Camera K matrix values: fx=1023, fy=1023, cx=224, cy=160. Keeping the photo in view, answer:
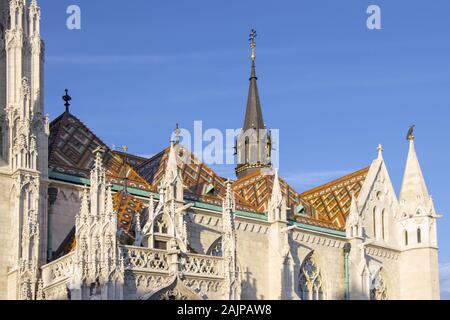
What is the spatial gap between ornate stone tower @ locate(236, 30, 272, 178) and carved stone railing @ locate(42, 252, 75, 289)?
70.6 feet

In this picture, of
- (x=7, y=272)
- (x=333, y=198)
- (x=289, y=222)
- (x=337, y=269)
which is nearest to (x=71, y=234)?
(x=7, y=272)

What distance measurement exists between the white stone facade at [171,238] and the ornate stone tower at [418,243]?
0.16 feet

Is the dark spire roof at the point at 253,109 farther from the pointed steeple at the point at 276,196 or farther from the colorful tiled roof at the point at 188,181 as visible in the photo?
the pointed steeple at the point at 276,196

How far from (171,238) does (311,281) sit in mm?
11310

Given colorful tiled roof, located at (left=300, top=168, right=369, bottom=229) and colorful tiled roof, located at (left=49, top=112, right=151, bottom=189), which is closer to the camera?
colorful tiled roof, located at (left=49, top=112, right=151, bottom=189)

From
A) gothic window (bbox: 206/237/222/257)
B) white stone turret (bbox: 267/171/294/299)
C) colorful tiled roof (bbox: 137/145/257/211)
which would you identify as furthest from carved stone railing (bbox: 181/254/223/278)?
white stone turret (bbox: 267/171/294/299)

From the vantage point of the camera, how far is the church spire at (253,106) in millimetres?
53406

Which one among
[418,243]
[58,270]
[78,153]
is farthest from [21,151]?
[418,243]

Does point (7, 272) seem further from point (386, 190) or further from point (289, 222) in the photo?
point (386, 190)

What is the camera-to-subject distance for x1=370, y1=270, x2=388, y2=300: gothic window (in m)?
41.3

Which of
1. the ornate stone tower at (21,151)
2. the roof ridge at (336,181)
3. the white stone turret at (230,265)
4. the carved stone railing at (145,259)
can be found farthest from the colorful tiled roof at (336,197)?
the ornate stone tower at (21,151)

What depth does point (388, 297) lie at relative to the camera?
42.3 meters

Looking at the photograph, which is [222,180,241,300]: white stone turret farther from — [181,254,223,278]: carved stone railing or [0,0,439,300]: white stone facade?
[181,254,223,278]: carved stone railing

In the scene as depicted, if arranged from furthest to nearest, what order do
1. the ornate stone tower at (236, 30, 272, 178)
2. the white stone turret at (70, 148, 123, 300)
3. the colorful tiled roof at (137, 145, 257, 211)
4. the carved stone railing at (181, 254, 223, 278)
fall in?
the ornate stone tower at (236, 30, 272, 178) → the colorful tiled roof at (137, 145, 257, 211) → the carved stone railing at (181, 254, 223, 278) → the white stone turret at (70, 148, 123, 300)
